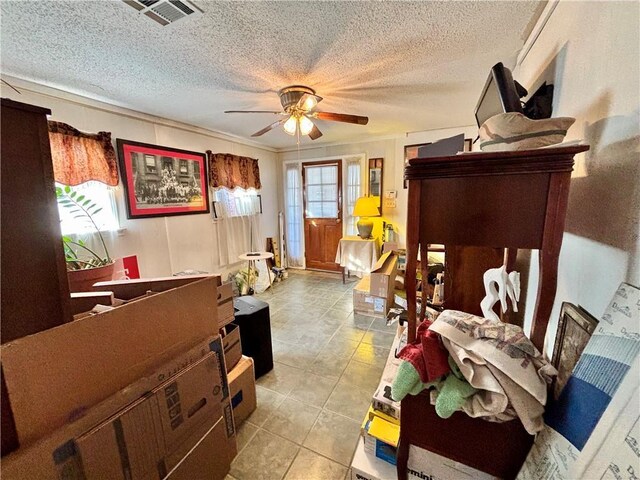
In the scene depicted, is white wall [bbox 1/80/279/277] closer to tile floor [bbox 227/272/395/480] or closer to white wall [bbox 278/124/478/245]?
tile floor [bbox 227/272/395/480]

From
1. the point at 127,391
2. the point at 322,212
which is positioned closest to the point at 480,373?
the point at 127,391

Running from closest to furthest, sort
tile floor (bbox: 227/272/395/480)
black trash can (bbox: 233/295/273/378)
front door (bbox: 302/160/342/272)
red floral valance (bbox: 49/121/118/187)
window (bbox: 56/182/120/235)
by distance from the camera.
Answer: tile floor (bbox: 227/272/395/480) < black trash can (bbox: 233/295/273/378) < red floral valance (bbox: 49/121/118/187) < window (bbox: 56/182/120/235) < front door (bbox: 302/160/342/272)

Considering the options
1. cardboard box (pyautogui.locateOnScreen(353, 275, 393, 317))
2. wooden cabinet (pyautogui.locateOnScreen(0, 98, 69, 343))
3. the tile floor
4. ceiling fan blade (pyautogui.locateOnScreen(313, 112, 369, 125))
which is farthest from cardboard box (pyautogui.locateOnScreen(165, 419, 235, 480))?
ceiling fan blade (pyautogui.locateOnScreen(313, 112, 369, 125))

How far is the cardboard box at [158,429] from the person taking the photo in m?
0.77

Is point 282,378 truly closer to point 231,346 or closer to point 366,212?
point 231,346

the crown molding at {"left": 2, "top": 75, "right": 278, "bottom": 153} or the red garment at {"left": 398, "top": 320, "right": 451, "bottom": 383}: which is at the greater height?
the crown molding at {"left": 2, "top": 75, "right": 278, "bottom": 153}

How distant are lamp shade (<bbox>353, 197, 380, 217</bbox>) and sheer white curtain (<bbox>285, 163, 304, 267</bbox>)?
4.44 feet

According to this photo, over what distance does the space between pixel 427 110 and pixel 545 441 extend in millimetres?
3070

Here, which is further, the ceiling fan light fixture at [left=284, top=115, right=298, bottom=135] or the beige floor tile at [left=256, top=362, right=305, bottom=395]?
the ceiling fan light fixture at [left=284, top=115, right=298, bottom=135]

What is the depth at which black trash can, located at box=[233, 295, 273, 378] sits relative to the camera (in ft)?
6.11

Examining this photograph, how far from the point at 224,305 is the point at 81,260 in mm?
1276

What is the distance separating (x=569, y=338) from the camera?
0.80 metres

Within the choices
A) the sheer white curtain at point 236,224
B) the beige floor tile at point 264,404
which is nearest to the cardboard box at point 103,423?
the beige floor tile at point 264,404

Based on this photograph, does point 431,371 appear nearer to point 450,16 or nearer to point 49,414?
point 49,414
